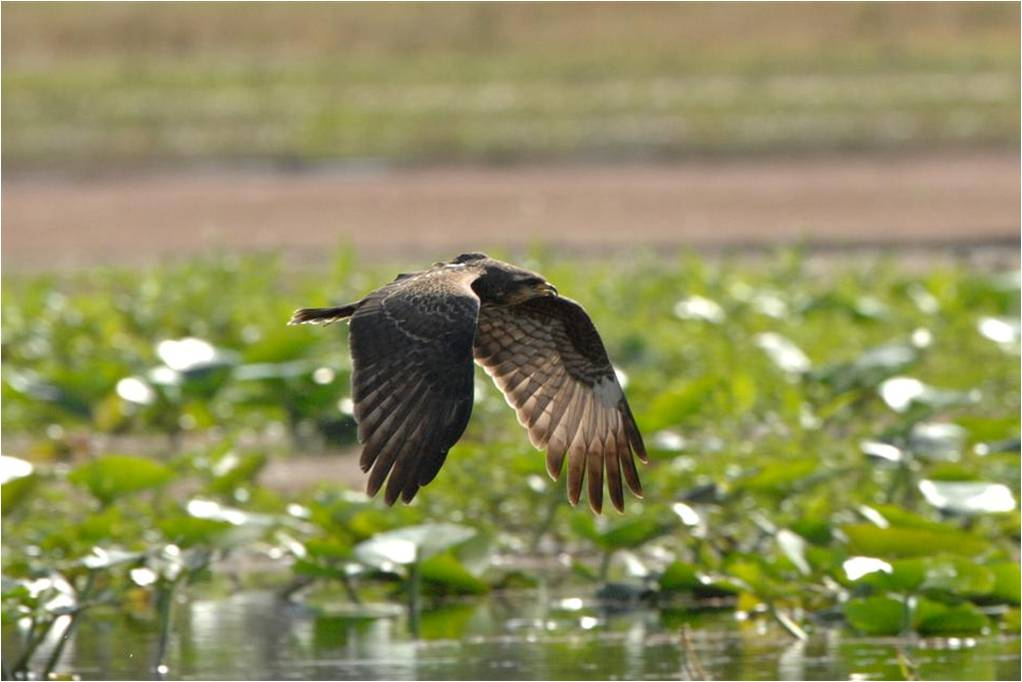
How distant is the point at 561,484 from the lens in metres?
7.59

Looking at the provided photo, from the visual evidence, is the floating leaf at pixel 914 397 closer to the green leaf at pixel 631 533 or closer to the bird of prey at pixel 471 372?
the green leaf at pixel 631 533

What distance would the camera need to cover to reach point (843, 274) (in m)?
12.7

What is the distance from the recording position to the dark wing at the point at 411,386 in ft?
17.5

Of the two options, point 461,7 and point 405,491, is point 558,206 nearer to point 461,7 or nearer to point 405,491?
point 405,491

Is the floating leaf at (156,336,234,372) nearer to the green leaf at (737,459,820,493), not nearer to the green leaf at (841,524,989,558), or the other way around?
the green leaf at (737,459,820,493)

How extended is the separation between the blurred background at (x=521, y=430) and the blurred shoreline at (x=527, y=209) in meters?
0.06

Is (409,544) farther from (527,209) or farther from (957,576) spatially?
(527,209)

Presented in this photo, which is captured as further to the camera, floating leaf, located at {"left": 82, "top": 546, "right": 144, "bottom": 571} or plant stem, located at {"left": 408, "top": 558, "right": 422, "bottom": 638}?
plant stem, located at {"left": 408, "top": 558, "right": 422, "bottom": 638}

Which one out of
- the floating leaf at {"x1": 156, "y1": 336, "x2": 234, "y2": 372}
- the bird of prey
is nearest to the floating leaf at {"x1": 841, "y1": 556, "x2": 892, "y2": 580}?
the bird of prey

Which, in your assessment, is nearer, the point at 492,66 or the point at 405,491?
the point at 405,491

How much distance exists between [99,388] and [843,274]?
16.5 ft

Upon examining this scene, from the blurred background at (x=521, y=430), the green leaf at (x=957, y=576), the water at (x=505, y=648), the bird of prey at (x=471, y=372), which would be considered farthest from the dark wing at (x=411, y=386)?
the green leaf at (x=957, y=576)

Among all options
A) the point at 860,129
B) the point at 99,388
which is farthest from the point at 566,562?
the point at 860,129

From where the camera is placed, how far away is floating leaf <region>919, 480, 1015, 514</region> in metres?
6.84
